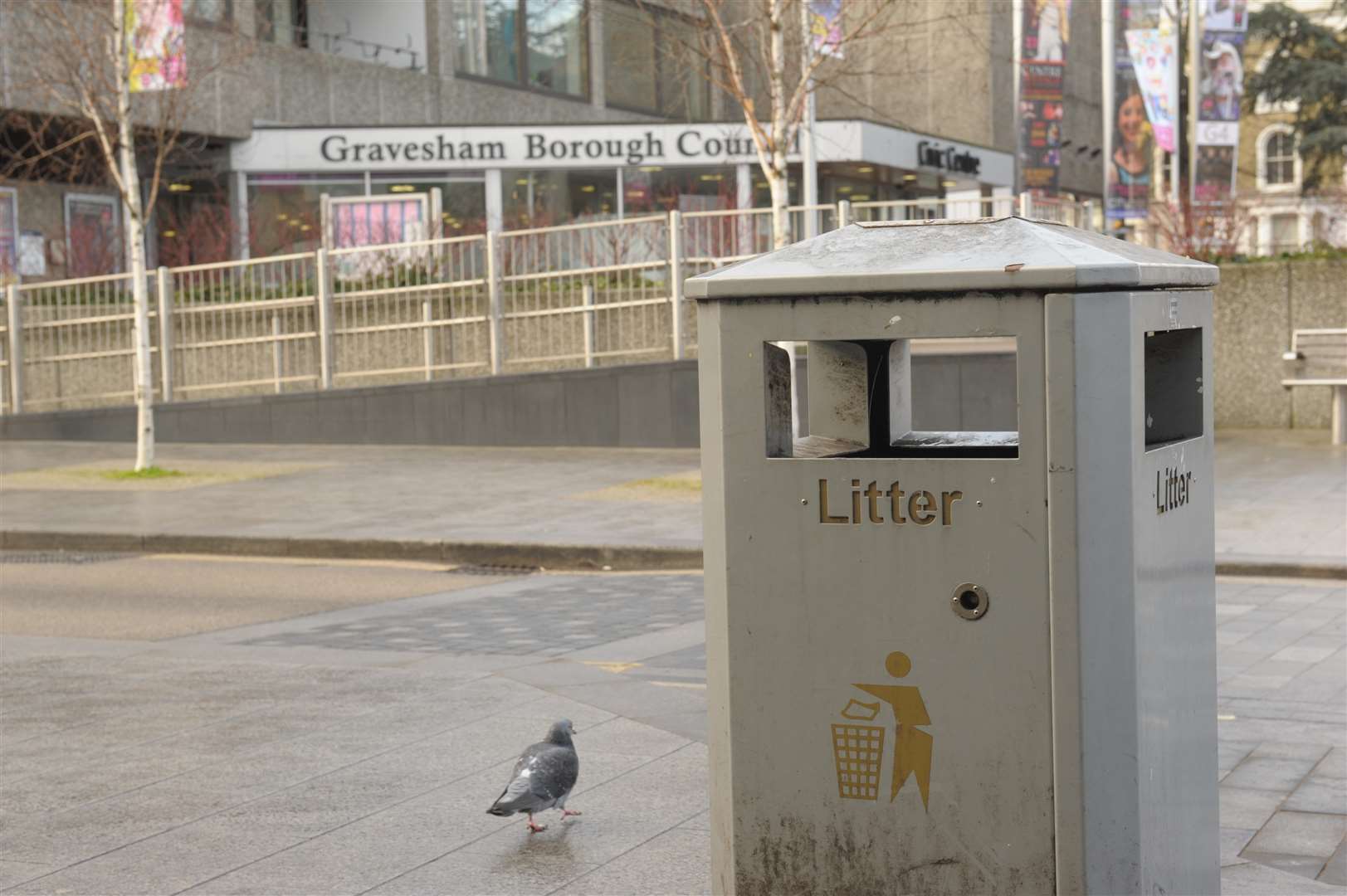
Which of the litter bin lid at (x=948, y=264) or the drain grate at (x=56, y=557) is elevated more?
the litter bin lid at (x=948, y=264)

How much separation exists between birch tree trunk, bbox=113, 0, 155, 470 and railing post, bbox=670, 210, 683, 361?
236 inches

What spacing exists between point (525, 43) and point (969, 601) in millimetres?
35757

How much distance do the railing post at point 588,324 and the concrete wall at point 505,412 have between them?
0.82ft

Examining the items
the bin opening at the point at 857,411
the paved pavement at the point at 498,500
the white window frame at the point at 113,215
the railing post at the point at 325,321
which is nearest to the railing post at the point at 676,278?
the paved pavement at the point at 498,500

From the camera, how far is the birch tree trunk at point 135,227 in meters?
17.4

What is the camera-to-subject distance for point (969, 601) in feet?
10.0

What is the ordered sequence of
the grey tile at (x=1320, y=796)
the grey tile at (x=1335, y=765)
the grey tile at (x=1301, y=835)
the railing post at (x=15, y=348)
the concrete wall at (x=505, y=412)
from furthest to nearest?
the railing post at (x=15, y=348), the concrete wall at (x=505, y=412), the grey tile at (x=1335, y=765), the grey tile at (x=1320, y=796), the grey tile at (x=1301, y=835)

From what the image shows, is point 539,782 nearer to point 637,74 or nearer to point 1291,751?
point 1291,751

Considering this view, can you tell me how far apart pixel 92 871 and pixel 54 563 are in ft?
28.1

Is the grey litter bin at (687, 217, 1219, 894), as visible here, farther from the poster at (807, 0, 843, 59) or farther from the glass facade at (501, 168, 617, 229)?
the glass facade at (501, 168, 617, 229)

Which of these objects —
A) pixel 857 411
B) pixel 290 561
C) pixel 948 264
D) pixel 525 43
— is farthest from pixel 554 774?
pixel 525 43

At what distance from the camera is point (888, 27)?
15.8 metres

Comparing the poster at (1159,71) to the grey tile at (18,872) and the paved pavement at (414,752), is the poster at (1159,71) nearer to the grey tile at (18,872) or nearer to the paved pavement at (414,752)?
the paved pavement at (414,752)

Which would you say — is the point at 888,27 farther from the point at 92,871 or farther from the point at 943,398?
the point at 92,871
